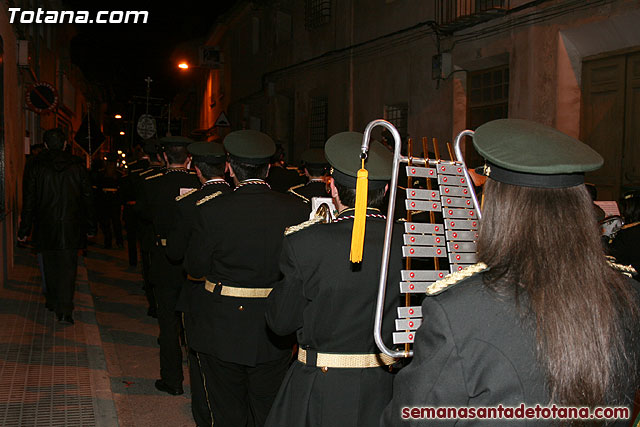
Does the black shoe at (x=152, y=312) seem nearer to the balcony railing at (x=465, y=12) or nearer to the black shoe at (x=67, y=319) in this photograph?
the black shoe at (x=67, y=319)

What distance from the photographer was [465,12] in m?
12.2

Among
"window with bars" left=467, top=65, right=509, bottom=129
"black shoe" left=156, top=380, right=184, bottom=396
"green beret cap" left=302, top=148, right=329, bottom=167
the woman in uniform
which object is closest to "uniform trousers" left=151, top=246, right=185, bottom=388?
"black shoe" left=156, top=380, right=184, bottom=396

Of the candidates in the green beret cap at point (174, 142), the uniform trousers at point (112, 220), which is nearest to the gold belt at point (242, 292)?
the green beret cap at point (174, 142)

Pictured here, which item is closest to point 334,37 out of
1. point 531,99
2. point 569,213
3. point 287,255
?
point 531,99

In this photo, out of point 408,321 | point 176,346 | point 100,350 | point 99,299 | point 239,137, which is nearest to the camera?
point 408,321

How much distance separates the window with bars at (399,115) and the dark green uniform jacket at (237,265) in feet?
36.0

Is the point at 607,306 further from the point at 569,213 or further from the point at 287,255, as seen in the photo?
the point at 287,255

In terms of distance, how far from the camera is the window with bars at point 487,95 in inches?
469

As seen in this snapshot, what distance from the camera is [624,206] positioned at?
5.25 metres

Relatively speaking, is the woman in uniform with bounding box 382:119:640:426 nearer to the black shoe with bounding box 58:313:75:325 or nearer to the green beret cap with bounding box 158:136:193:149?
the green beret cap with bounding box 158:136:193:149

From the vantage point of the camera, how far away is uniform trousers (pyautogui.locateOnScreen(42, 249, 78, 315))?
7.94 m

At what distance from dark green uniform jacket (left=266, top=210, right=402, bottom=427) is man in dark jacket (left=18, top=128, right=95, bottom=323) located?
5884 millimetres

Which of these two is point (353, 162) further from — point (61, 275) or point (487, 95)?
point (487, 95)

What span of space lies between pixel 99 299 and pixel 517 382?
939 centimetres
